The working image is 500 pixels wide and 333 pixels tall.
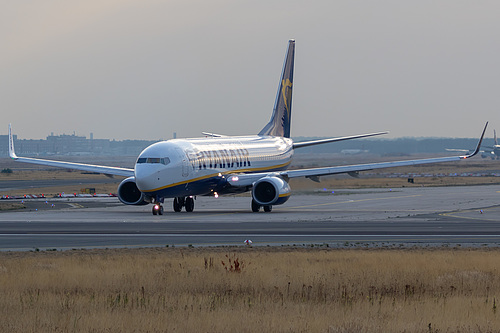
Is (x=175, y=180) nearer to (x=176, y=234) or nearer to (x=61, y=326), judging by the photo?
(x=176, y=234)

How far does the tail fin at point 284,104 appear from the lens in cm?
6688

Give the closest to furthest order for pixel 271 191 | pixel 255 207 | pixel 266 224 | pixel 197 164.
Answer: pixel 266 224 → pixel 197 164 → pixel 271 191 → pixel 255 207

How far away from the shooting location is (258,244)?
31969mm

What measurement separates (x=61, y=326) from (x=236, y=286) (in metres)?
6.59

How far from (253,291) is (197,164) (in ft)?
101

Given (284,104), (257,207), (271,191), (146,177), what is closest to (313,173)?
(271,191)

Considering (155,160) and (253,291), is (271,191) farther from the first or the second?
(253,291)

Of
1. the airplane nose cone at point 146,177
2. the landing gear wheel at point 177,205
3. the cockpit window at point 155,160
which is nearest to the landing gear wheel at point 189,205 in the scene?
the landing gear wheel at point 177,205

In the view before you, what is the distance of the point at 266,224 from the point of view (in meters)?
42.3

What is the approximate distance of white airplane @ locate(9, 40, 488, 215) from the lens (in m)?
48.6

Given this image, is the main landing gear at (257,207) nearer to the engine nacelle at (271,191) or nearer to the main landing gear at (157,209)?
the engine nacelle at (271,191)

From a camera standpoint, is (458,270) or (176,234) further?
(176,234)

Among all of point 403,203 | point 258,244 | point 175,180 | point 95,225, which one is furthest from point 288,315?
point 403,203

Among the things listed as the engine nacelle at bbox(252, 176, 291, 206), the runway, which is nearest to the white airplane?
the engine nacelle at bbox(252, 176, 291, 206)
